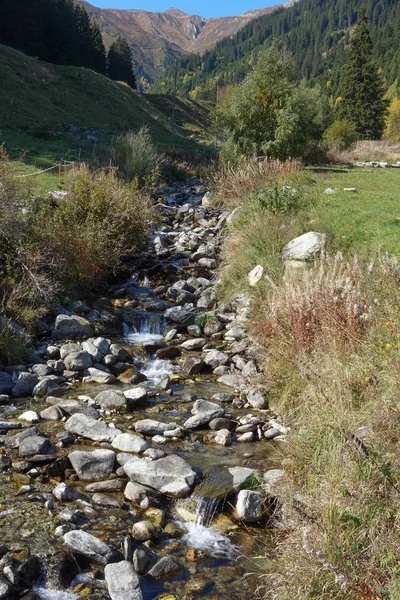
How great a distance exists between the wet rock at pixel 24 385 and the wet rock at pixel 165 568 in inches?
136

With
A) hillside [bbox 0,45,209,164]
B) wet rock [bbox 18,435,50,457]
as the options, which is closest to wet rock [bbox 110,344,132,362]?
wet rock [bbox 18,435,50,457]

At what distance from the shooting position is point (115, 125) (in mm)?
36875

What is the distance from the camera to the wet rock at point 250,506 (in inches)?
171

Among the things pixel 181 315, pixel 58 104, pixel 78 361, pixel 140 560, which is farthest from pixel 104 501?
pixel 58 104

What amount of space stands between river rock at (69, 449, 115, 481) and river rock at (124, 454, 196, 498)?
18cm

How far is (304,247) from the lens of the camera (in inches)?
352

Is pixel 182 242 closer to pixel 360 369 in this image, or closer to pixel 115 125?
pixel 360 369

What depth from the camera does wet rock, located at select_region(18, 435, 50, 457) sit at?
16.9 ft

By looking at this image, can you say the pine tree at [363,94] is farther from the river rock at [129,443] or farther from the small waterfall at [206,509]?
the small waterfall at [206,509]

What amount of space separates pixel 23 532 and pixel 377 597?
256cm

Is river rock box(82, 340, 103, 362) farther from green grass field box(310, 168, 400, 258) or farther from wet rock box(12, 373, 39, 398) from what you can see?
green grass field box(310, 168, 400, 258)

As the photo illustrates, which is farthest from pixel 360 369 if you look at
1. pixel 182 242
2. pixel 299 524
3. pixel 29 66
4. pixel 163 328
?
pixel 29 66

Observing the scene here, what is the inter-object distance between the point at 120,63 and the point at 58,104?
50523mm

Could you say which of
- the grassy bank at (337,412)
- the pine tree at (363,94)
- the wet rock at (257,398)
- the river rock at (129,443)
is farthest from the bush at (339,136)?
the river rock at (129,443)
